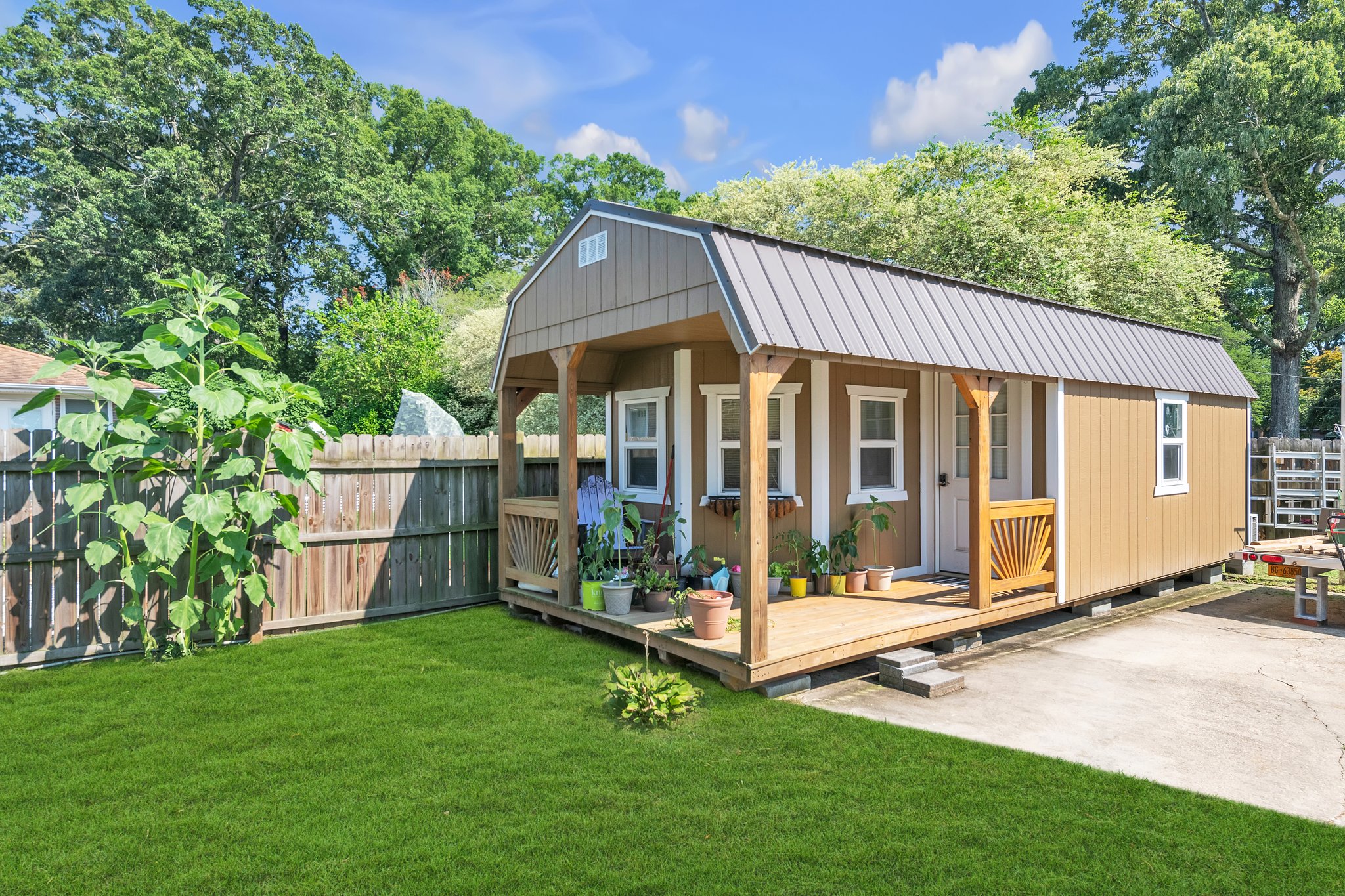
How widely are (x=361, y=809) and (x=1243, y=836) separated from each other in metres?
3.57

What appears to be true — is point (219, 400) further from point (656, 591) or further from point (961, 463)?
point (961, 463)

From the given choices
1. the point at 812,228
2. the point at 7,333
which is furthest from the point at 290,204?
the point at 812,228

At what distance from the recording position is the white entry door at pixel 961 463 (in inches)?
290

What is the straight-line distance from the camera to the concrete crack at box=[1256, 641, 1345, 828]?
124 inches

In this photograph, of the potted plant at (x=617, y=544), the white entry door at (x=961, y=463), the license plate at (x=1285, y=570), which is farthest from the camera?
the white entry door at (x=961, y=463)

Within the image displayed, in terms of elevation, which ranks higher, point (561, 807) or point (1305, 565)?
point (1305, 565)

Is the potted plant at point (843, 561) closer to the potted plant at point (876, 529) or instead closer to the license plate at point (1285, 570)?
the potted plant at point (876, 529)

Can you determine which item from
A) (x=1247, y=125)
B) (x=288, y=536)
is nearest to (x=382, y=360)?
(x=288, y=536)

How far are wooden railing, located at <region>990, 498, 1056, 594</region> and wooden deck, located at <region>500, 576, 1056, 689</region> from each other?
166 mm

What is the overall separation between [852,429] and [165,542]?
18.3 feet

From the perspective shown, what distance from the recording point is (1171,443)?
25.8ft

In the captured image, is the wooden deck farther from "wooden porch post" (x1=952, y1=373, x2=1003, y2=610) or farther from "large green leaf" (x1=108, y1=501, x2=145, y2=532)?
"large green leaf" (x1=108, y1=501, x2=145, y2=532)

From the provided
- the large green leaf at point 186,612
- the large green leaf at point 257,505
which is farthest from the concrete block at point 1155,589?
the large green leaf at point 186,612

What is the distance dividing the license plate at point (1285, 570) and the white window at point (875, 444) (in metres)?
3.45
